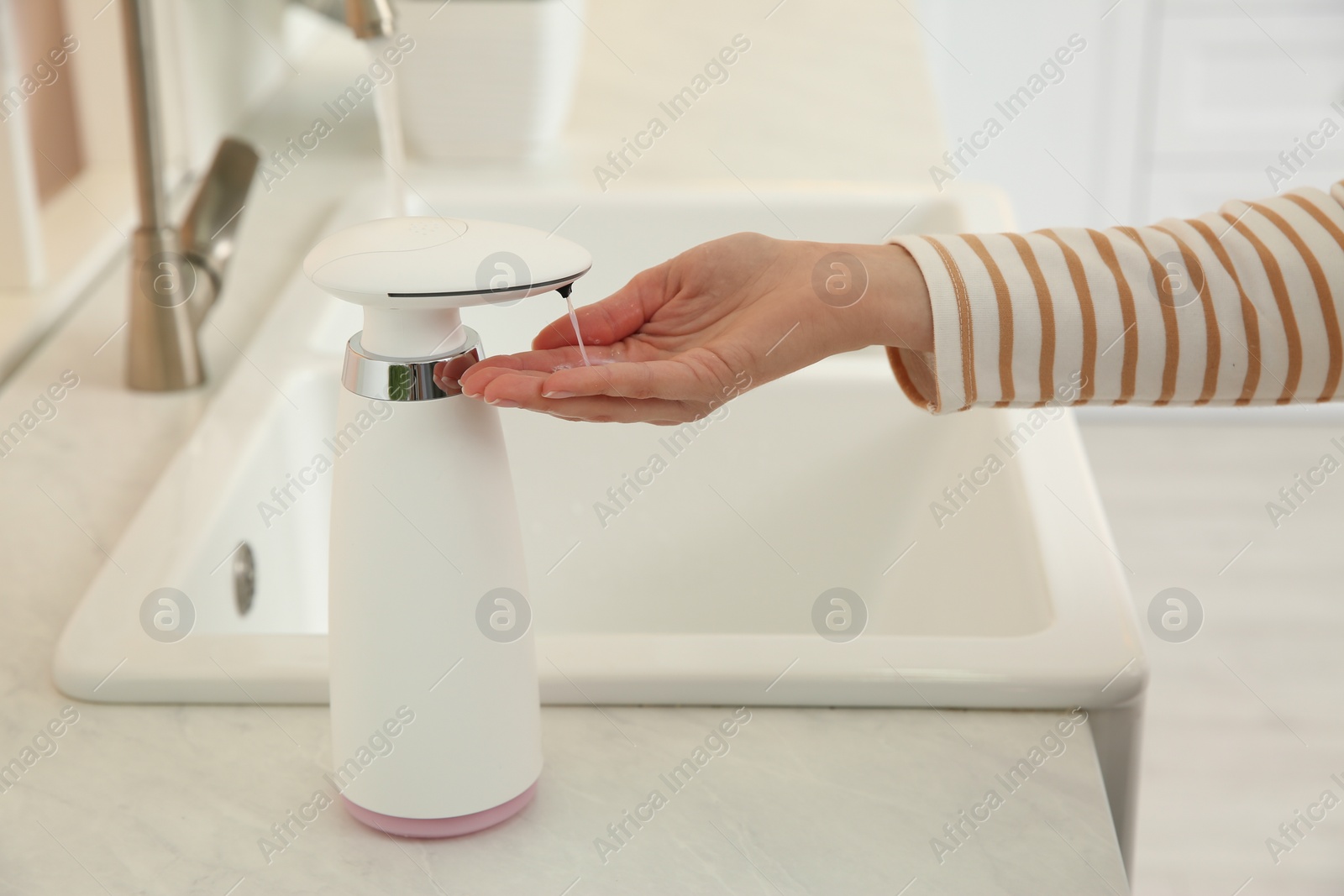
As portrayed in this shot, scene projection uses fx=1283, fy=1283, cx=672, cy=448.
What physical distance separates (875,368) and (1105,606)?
0.35 m

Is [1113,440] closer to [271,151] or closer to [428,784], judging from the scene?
[271,151]

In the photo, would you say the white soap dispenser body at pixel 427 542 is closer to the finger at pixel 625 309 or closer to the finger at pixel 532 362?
the finger at pixel 532 362

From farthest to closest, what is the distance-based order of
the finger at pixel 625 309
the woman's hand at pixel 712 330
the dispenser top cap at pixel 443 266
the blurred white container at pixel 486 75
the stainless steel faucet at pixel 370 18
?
1. the blurred white container at pixel 486 75
2. the stainless steel faucet at pixel 370 18
3. the finger at pixel 625 309
4. the woman's hand at pixel 712 330
5. the dispenser top cap at pixel 443 266

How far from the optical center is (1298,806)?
169cm

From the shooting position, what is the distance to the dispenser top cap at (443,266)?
1.58 feet

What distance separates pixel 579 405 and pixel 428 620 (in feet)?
0.42

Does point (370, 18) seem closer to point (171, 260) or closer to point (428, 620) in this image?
point (171, 260)

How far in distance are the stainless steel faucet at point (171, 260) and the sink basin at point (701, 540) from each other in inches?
2.2

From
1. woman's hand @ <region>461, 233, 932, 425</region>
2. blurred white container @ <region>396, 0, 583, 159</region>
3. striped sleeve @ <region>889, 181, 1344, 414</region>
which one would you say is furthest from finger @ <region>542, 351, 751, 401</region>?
blurred white container @ <region>396, 0, 583, 159</region>

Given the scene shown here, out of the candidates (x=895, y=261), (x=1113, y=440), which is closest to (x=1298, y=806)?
(x=1113, y=440)

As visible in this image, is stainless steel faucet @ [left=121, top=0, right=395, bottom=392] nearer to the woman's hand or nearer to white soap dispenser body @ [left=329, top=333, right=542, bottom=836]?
the woman's hand

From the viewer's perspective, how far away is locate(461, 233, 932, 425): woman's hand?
59cm

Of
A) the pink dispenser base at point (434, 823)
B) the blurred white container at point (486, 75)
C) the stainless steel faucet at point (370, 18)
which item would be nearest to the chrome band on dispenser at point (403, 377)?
the pink dispenser base at point (434, 823)

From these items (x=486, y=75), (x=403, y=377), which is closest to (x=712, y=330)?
(x=403, y=377)
